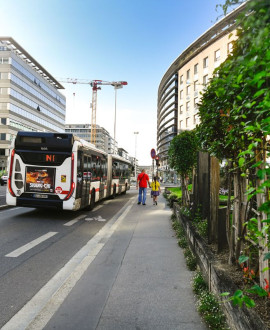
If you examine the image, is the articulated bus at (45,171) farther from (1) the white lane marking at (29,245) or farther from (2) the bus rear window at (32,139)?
(1) the white lane marking at (29,245)

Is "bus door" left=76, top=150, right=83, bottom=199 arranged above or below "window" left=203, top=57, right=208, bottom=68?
below

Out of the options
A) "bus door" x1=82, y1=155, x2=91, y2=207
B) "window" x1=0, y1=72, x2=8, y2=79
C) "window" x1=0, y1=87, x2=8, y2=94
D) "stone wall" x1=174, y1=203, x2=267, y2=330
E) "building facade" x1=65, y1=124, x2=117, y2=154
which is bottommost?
"stone wall" x1=174, y1=203, x2=267, y2=330

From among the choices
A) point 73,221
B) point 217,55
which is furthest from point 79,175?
point 217,55

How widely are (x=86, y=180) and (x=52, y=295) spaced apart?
716 centimetres

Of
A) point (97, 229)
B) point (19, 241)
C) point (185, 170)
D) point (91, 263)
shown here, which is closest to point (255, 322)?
point (91, 263)

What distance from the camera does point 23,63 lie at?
203ft

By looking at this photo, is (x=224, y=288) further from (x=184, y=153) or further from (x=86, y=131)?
(x=86, y=131)

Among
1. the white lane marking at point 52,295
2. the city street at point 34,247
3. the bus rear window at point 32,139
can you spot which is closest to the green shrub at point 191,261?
the white lane marking at point 52,295

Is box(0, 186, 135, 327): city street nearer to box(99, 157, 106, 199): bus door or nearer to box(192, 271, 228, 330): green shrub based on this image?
box(192, 271, 228, 330): green shrub

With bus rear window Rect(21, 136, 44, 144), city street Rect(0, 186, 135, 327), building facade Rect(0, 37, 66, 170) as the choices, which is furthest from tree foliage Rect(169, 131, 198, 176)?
building facade Rect(0, 37, 66, 170)

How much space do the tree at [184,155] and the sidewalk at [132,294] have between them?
461 cm

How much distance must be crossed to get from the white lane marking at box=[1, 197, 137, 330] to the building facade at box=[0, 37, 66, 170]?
184 ft

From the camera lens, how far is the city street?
144 inches

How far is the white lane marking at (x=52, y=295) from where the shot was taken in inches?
113
